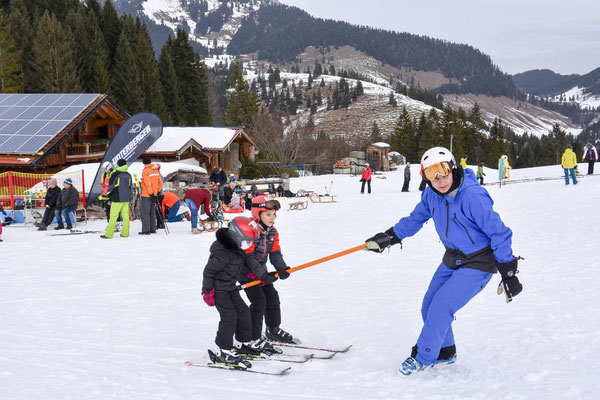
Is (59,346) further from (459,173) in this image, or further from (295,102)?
(295,102)

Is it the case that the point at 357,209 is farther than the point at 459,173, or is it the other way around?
the point at 357,209

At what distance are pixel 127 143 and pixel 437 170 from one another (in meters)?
13.8

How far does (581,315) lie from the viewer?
561 centimetres

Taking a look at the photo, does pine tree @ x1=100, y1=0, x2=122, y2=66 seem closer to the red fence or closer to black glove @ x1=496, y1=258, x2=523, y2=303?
the red fence

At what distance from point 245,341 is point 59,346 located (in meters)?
1.89

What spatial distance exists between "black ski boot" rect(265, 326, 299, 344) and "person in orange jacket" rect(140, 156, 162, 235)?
812 centimetres

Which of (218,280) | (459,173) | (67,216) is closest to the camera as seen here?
(459,173)

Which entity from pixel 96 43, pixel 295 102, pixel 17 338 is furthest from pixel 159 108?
pixel 295 102

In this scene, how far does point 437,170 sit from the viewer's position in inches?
156

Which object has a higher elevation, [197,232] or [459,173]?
[459,173]

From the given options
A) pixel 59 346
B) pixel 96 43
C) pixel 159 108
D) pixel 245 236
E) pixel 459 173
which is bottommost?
pixel 59 346

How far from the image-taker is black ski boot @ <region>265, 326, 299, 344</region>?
525 cm

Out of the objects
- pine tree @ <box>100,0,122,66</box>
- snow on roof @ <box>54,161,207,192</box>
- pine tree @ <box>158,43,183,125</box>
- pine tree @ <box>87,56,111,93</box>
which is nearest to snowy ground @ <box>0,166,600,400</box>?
snow on roof @ <box>54,161,207,192</box>

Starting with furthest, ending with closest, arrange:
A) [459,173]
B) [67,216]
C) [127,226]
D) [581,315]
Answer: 1. [67,216]
2. [127,226]
3. [581,315]
4. [459,173]
